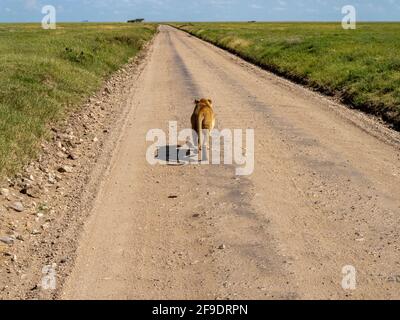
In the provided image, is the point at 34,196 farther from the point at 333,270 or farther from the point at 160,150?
the point at 333,270

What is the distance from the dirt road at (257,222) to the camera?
571 cm

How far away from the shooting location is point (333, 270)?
19.4 feet

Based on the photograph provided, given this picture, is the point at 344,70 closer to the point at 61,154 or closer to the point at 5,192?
the point at 61,154

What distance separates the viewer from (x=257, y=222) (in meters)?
7.36

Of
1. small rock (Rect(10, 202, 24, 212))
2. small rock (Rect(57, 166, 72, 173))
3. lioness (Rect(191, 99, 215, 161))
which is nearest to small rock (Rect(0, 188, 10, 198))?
small rock (Rect(10, 202, 24, 212))

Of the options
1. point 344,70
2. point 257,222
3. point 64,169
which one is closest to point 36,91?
point 64,169

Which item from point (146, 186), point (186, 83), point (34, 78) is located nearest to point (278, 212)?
point (146, 186)

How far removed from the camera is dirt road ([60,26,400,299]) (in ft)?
18.7

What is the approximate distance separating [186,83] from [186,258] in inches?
647

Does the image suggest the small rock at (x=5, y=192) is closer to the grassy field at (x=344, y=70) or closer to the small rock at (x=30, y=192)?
the small rock at (x=30, y=192)

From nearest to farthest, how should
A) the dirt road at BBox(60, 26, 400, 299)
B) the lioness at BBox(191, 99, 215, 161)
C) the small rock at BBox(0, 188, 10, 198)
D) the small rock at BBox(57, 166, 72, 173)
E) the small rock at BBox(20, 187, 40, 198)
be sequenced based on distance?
the dirt road at BBox(60, 26, 400, 299)
the small rock at BBox(0, 188, 10, 198)
the small rock at BBox(20, 187, 40, 198)
the small rock at BBox(57, 166, 72, 173)
the lioness at BBox(191, 99, 215, 161)

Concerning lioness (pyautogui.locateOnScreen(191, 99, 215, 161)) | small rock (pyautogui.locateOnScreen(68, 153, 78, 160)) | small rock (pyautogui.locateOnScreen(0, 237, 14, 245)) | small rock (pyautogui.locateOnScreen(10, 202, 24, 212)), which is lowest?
small rock (pyautogui.locateOnScreen(0, 237, 14, 245))

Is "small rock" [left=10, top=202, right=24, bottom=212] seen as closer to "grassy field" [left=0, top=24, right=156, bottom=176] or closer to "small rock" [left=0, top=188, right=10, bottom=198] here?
"small rock" [left=0, top=188, right=10, bottom=198]
